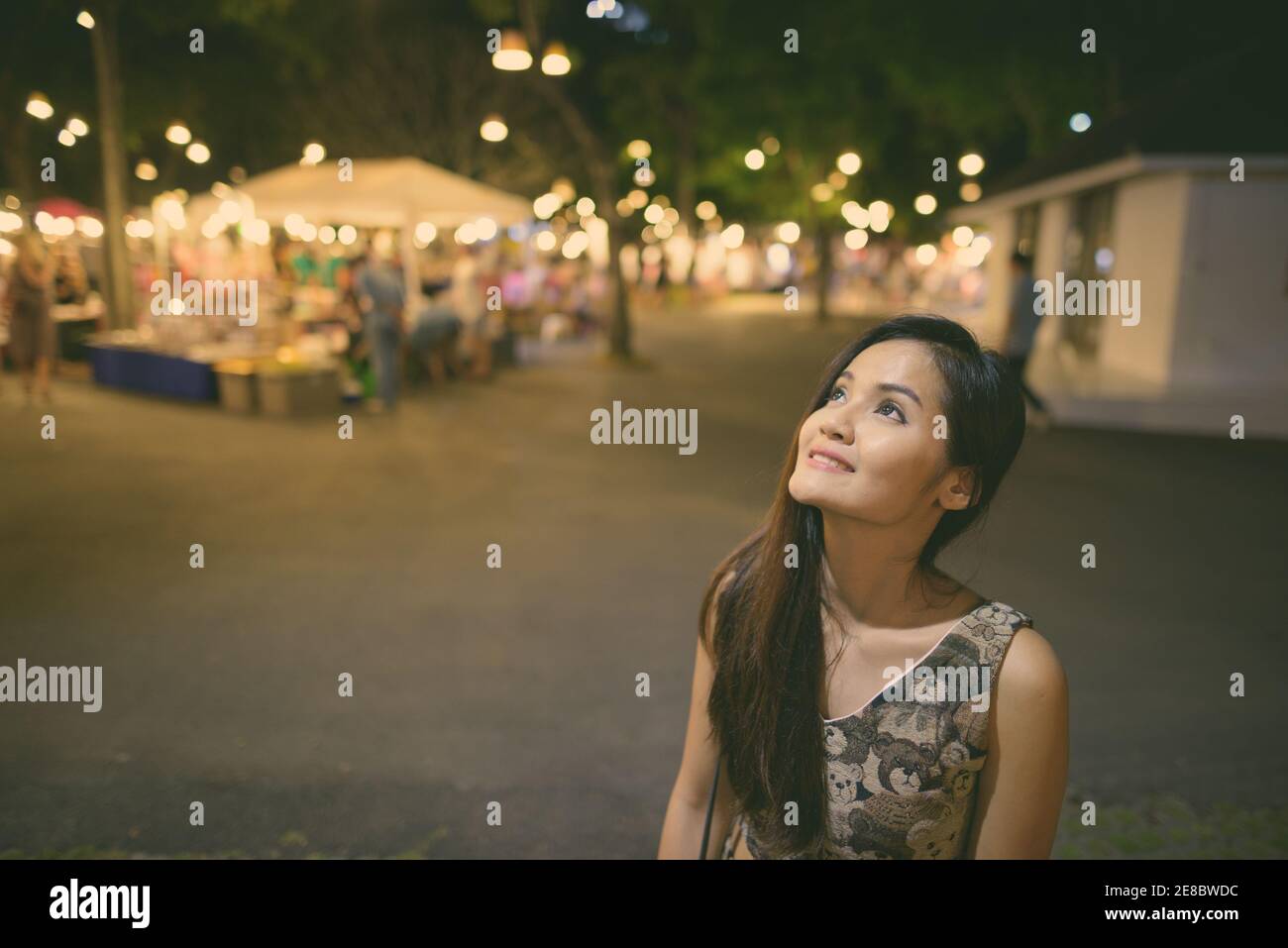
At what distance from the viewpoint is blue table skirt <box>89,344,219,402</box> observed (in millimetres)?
13648

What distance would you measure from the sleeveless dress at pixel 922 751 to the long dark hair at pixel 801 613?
0.06m

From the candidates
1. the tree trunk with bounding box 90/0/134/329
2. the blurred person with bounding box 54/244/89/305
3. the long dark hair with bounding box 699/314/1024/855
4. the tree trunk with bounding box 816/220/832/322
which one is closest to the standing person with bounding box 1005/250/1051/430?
the long dark hair with bounding box 699/314/1024/855

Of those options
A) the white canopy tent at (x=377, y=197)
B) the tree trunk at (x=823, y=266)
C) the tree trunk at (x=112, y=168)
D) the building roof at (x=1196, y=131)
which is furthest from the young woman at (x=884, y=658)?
the tree trunk at (x=823, y=266)

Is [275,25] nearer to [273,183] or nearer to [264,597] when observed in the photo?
[273,183]

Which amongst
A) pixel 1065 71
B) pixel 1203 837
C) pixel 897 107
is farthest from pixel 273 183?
pixel 897 107

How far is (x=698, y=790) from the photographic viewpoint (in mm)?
1994

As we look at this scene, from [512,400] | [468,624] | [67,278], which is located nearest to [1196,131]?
[512,400]

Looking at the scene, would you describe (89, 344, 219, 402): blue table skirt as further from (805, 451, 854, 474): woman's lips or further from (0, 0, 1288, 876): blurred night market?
(805, 451, 854, 474): woman's lips

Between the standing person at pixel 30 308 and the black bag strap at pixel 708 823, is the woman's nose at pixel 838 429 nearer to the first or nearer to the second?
the black bag strap at pixel 708 823

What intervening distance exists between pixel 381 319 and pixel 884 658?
39.9 ft

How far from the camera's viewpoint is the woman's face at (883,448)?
174 centimetres
